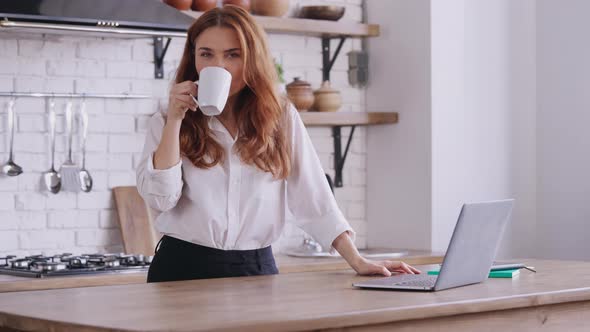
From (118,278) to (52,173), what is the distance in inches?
28.3

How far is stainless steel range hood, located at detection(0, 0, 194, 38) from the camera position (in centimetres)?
349

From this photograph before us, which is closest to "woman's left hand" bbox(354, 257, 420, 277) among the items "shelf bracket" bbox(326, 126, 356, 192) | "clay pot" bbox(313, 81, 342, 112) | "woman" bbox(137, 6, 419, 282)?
"woman" bbox(137, 6, 419, 282)

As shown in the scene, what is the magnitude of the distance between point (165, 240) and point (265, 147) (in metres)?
0.36

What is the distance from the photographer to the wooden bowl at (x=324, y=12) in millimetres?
4531

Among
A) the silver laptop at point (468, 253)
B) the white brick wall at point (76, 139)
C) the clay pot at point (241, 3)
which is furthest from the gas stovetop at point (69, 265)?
the silver laptop at point (468, 253)

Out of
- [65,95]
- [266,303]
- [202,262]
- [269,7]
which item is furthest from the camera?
[269,7]

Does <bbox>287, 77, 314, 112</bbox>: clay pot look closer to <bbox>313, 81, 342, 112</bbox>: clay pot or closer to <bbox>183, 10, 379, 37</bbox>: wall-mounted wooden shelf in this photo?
<bbox>313, 81, 342, 112</bbox>: clay pot

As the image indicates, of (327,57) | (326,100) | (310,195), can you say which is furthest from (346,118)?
(310,195)

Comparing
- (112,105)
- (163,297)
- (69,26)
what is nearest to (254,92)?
(163,297)

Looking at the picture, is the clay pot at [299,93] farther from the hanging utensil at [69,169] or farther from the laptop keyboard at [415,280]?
the laptop keyboard at [415,280]

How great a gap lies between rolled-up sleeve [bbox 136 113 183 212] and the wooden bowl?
2.06 meters

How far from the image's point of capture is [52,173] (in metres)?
3.98

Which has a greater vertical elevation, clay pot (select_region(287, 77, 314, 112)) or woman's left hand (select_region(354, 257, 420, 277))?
clay pot (select_region(287, 77, 314, 112))

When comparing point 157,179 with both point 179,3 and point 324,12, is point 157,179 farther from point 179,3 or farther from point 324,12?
point 324,12
